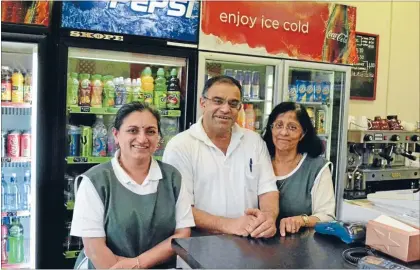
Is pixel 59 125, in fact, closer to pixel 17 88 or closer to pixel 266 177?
pixel 17 88

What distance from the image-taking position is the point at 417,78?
508 centimetres

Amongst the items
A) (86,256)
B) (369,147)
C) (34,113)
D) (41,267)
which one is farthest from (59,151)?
(369,147)

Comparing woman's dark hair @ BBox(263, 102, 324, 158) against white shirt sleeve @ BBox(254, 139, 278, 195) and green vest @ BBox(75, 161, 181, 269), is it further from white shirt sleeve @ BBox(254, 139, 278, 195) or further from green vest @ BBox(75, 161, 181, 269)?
green vest @ BBox(75, 161, 181, 269)

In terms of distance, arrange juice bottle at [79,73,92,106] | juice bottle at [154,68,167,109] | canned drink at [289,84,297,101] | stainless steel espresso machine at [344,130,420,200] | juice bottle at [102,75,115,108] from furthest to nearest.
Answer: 1. stainless steel espresso machine at [344,130,420,200]
2. canned drink at [289,84,297,101]
3. juice bottle at [154,68,167,109]
4. juice bottle at [102,75,115,108]
5. juice bottle at [79,73,92,106]

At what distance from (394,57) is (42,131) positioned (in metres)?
4.00

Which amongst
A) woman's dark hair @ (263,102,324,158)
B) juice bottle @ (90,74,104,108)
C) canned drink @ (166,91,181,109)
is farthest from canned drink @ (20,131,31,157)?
woman's dark hair @ (263,102,324,158)

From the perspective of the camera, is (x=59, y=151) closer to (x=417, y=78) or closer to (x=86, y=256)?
(x=86, y=256)

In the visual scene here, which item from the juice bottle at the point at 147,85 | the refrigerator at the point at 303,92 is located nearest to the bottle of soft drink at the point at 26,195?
the juice bottle at the point at 147,85

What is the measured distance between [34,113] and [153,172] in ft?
4.28

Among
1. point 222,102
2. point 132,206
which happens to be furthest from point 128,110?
point 222,102

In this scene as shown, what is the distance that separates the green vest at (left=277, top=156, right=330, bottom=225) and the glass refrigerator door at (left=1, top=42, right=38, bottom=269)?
1567 mm

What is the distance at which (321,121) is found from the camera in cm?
394

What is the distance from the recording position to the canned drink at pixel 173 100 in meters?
3.19

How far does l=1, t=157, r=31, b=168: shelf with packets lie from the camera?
2754 millimetres
